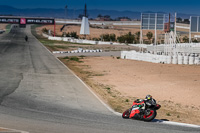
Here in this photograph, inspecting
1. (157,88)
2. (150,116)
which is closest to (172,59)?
(157,88)

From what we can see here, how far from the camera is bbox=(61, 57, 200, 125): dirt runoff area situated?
1692 centimetres

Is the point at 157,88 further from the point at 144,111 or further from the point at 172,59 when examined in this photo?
the point at 172,59

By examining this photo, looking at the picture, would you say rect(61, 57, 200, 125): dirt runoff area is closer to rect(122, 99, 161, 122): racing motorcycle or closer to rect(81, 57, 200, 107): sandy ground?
rect(81, 57, 200, 107): sandy ground

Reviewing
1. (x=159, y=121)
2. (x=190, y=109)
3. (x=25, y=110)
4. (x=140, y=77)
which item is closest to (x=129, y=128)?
(x=159, y=121)

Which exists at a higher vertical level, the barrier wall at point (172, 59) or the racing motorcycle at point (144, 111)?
the barrier wall at point (172, 59)

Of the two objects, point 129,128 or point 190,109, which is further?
point 190,109

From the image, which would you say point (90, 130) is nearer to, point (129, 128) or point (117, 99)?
point (129, 128)

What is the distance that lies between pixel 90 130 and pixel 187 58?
29.4 m

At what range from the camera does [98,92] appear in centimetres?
2197

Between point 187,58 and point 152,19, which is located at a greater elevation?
point 152,19

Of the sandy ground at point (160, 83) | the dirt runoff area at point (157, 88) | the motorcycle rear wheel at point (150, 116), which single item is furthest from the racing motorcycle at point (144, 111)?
the sandy ground at point (160, 83)

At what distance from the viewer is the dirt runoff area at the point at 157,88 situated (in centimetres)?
1692

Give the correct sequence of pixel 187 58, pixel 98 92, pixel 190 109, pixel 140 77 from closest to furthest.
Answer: pixel 190 109 → pixel 98 92 → pixel 140 77 → pixel 187 58

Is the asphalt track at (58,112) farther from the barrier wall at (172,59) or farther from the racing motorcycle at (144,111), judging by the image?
the barrier wall at (172,59)
